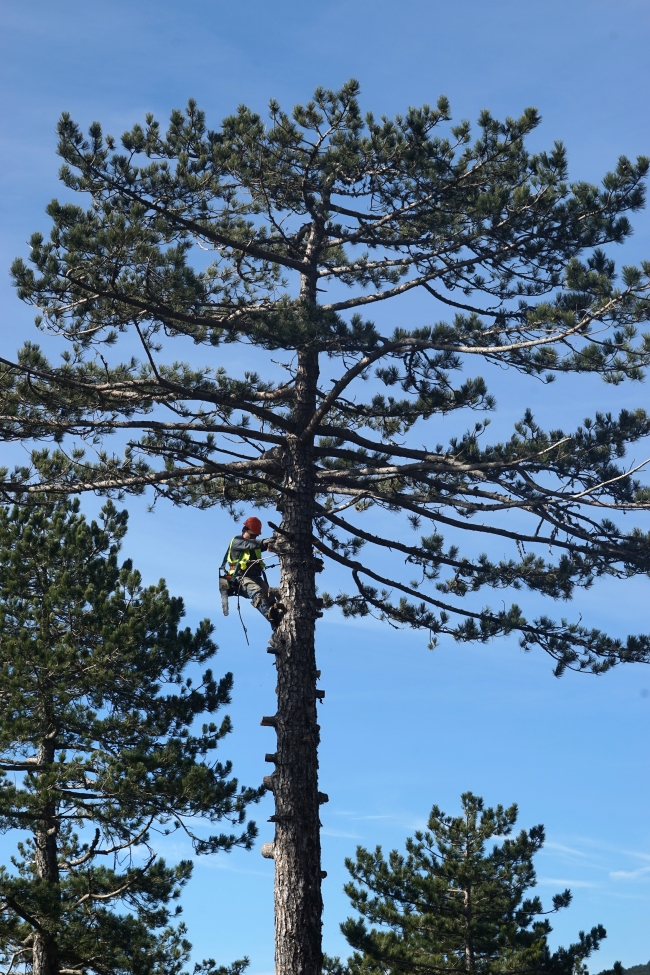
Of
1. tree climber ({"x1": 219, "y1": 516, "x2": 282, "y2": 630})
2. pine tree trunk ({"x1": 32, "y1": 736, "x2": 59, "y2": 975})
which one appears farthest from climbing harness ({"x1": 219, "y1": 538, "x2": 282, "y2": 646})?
pine tree trunk ({"x1": 32, "y1": 736, "x2": 59, "y2": 975})

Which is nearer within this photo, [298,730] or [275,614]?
[298,730]

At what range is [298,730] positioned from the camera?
11.2 metres

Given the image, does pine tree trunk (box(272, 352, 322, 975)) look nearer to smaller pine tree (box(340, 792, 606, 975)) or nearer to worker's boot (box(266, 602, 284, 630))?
worker's boot (box(266, 602, 284, 630))

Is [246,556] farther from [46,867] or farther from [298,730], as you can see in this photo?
[46,867]

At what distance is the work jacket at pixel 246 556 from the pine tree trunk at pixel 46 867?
387 centimetres

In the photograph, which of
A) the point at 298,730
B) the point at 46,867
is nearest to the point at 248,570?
the point at 298,730

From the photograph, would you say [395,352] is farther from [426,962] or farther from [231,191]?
[426,962]

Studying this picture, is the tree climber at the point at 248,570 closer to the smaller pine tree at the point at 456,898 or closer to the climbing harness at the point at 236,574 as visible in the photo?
the climbing harness at the point at 236,574

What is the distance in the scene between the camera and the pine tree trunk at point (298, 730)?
10.5 metres

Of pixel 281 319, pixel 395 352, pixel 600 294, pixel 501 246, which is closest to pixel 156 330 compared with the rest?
pixel 281 319

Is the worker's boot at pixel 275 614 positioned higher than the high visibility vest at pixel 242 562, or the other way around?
the high visibility vest at pixel 242 562

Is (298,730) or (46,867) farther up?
(298,730)

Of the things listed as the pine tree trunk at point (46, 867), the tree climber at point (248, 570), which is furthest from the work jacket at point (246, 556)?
the pine tree trunk at point (46, 867)

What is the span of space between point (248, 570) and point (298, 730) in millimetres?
2039
